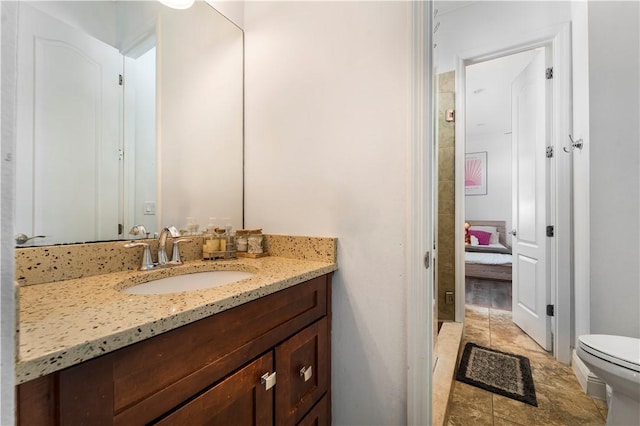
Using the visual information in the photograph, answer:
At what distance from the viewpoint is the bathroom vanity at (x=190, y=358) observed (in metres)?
0.42

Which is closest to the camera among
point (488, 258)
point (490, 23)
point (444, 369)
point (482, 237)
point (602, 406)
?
point (602, 406)

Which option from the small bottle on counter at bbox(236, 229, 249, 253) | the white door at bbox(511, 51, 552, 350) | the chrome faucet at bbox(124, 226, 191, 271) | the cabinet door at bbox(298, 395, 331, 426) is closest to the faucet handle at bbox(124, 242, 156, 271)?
the chrome faucet at bbox(124, 226, 191, 271)

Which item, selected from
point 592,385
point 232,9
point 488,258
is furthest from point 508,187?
point 232,9

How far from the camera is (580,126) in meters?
1.78

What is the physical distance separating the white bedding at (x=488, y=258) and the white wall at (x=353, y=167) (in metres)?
3.27

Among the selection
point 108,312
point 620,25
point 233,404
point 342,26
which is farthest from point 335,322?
point 620,25

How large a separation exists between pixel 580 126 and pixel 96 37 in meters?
2.58

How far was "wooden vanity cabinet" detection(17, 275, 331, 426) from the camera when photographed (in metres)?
0.43

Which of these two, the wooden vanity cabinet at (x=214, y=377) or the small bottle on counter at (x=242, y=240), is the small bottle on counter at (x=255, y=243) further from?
the wooden vanity cabinet at (x=214, y=377)

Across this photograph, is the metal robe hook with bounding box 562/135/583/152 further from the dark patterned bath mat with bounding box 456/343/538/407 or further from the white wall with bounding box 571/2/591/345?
the dark patterned bath mat with bounding box 456/343/538/407

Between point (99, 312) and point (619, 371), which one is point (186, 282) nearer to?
point (99, 312)

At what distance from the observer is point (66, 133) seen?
2.78 ft

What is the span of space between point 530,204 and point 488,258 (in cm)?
204

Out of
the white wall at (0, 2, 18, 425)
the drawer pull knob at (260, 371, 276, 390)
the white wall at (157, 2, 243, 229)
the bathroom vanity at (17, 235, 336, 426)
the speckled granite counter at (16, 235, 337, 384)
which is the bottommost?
the drawer pull knob at (260, 371, 276, 390)
